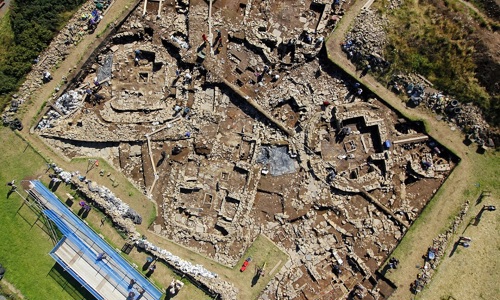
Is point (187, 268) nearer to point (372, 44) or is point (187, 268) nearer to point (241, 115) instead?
point (241, 115)

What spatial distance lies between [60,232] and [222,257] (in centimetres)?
1132

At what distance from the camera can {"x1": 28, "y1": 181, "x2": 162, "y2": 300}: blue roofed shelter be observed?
24.5m

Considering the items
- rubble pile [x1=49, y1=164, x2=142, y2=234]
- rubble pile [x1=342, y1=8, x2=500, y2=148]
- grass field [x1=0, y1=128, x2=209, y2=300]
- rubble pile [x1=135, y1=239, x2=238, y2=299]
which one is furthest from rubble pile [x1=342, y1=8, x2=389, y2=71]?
grass field [x1=0, y1=128, x2=209, y2=300]

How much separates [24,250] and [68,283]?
389 centimetres

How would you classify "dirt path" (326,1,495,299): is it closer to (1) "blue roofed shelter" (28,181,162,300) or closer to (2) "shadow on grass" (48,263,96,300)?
(1) "blue roofed shelter" (28,181,162,300)

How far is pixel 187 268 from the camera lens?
82.6 feet

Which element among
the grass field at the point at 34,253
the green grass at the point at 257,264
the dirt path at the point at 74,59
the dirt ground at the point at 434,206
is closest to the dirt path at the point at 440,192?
the dirt ground at the point at 434,206

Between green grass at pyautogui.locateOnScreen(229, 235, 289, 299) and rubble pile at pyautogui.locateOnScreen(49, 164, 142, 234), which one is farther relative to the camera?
rubble pile at pyautogui.locateOnScreen(49, 164, 142, 234)

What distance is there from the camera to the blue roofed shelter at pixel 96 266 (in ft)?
80.2

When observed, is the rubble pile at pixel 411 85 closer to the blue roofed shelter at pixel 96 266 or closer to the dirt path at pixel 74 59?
the dirt path at pixel 74 59

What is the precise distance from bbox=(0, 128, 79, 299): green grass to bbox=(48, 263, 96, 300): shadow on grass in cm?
21

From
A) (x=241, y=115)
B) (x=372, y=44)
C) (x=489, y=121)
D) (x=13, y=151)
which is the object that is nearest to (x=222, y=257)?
(x=241, y=115)

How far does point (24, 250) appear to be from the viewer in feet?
85.2

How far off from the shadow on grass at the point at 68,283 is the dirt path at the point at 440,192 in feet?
69.6
